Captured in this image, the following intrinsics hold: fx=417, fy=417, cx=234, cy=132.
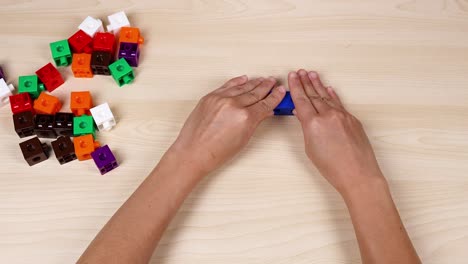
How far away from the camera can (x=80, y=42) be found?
887mm

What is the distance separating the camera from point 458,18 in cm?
94

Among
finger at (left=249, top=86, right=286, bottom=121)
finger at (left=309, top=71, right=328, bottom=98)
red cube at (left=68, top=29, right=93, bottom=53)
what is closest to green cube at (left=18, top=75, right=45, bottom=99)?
red cube at (left=68, top=29, right=93, bottom=53)

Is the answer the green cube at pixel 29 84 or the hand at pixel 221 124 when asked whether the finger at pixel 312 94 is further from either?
the green cube at pixel 29 84

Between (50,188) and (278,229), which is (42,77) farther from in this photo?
(278,229)

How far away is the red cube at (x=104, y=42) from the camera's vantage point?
2.89ft

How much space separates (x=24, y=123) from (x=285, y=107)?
19.8 inches

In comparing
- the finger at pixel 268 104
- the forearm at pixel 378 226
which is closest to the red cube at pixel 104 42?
the finger at pixel 268 104

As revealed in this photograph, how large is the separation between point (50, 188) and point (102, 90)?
22cm

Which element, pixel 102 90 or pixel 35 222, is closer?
pixel 35 222

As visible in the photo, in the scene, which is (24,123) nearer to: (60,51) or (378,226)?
(60,51)

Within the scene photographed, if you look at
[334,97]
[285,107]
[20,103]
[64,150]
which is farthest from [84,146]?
[334,97]

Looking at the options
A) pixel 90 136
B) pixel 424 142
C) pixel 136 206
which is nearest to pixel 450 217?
pixel 424 142

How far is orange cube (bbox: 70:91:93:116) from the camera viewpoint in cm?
82

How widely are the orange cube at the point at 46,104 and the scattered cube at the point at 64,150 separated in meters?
0.07
